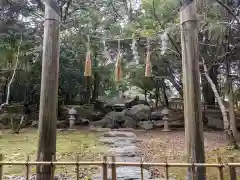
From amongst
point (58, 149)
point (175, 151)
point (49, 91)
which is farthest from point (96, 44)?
point (49, 91)

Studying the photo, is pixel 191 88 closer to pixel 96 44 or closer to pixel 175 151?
pixel 175 151

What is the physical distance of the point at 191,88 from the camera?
3.29m

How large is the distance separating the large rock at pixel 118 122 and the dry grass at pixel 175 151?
246 cm

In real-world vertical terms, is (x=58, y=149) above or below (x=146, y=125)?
below

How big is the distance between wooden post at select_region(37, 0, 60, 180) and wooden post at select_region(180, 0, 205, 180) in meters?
1.67

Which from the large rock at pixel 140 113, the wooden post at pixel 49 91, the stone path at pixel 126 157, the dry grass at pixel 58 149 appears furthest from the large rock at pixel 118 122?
the wooden post at pixel 49 91

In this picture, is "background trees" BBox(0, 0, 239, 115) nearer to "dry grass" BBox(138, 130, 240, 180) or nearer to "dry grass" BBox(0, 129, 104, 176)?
"dry grass" BBox(138, 130, 240, 180)

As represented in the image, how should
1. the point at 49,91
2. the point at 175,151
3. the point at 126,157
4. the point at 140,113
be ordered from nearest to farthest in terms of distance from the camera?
the point at 49,91, the point at 126,157, the point at 175,151, the point at 140,113

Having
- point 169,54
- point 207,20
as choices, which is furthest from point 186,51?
point 169,54

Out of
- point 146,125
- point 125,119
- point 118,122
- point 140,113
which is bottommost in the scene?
point 146,125

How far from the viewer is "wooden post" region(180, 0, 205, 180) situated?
3210 millimetres

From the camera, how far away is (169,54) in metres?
10.1

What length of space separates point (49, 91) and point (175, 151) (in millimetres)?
4420

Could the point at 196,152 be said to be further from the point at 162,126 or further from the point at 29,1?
the point at 29,1
